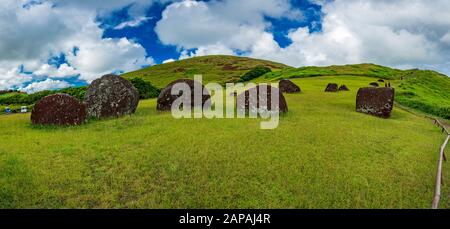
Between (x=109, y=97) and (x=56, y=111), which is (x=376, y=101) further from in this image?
(x=56, y=111)

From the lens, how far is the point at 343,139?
18.0m

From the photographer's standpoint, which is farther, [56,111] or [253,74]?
[253,74]

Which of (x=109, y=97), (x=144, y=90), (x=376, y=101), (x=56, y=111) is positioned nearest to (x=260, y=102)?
(x=109, y=97)

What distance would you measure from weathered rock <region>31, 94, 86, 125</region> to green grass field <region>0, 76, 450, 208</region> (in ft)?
2.53

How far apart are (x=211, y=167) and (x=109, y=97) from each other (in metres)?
12.9

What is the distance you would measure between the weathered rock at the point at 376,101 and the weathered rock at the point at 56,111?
2398cm

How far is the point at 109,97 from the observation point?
911 inches

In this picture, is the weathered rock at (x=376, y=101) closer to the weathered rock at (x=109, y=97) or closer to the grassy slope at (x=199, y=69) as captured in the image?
the weathered rock at (x=109, y=97)

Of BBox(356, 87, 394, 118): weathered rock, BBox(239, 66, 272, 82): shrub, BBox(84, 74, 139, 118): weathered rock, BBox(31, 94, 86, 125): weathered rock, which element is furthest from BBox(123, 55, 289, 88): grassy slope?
BBox(31, 94, 86, 125): weathered rock

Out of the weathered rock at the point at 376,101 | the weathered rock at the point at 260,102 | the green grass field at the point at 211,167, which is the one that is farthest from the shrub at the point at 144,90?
the weathered rock at the point at 376,101

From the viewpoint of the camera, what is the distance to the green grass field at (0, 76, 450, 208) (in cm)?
1090
